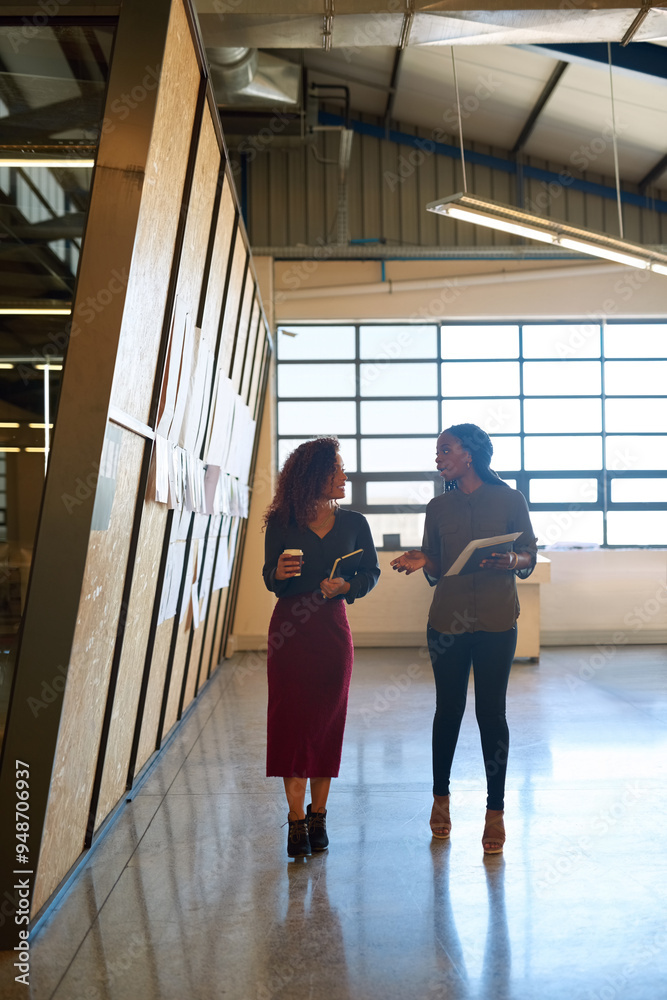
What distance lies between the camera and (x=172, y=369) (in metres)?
3.05

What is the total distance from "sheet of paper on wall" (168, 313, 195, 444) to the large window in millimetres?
5118

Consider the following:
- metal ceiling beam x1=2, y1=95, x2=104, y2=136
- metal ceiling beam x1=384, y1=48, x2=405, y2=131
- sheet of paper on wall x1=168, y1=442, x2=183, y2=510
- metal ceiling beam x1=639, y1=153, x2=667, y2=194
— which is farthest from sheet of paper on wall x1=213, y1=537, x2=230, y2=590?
metal ceiling beam x1=639, y1=153, x2=667, y2=194

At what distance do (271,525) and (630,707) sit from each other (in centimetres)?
332

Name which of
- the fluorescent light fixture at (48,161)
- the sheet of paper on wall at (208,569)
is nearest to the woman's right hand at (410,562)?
the sheet of paper on wall at (208,569)

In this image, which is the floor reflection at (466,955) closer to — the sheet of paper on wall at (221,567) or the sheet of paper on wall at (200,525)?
the sheet of paper on wall at (200,525)

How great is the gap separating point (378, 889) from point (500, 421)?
6545 millimetres

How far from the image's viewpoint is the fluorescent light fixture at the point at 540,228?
556 centimetres

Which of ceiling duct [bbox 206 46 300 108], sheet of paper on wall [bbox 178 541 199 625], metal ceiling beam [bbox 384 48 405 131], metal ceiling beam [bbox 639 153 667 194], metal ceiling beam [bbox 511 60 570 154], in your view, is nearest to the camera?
sheet of paper on wall [bbox 178 541 199 625]

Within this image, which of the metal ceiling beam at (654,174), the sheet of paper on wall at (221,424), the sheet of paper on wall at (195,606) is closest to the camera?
the sheet of paper on wall at (221,424)

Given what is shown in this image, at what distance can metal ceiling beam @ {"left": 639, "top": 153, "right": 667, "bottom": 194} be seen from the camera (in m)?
7.76

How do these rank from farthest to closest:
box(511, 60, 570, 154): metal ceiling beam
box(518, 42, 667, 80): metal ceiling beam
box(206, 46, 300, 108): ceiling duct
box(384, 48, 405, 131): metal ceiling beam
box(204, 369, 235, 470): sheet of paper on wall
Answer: box(384, 48, 405, 131): metal ceiling beam
box(511, 60, 570, 154): metal ceiling beam
box(206, 46, 300, 108): ceiling duct
box(518, 42, 667, 80): metal ceiling beam
box(204, 369, 235, 470): sheet of paper on wall

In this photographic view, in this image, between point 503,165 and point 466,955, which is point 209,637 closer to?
point 466,955

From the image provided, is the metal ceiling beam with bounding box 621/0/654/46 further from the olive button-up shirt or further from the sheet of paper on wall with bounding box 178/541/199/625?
the sheet of paper on wall with bounding box 178/541/199/625

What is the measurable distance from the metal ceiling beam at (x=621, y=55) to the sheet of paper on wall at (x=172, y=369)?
13.6 ft
